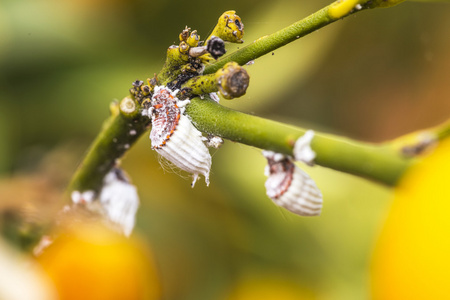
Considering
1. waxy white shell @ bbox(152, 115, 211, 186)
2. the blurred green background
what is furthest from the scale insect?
the blurred green background

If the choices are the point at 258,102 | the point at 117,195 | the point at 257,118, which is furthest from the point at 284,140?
the point at 258,102

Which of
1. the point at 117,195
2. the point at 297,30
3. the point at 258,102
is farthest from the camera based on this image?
the point at 258,102

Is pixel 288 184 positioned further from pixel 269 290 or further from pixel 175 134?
pixel 269 290

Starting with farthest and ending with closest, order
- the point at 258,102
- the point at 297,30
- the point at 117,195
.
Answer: the point at 258,102 < the point at 117,195 < the point at 297,30

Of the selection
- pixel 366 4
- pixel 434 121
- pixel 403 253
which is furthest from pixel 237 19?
pixel 434 121

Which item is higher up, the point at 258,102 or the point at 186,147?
the point at 258,102

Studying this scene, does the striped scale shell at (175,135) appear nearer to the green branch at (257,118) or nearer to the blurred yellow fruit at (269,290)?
the green branch at (257,118)

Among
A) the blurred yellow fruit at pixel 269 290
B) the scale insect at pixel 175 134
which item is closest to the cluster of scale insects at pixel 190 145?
the scale insect at pixel 175 134
